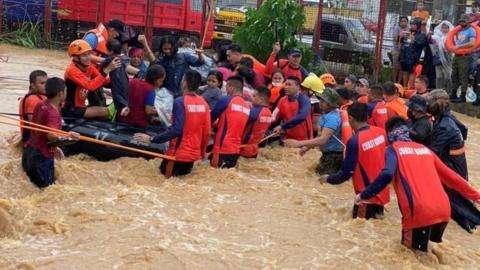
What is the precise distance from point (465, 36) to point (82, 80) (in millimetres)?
10454

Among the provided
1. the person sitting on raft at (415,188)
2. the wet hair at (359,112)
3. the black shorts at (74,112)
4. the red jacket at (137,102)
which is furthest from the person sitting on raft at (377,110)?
the black shorts at (74,112)

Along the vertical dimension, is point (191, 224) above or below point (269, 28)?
below

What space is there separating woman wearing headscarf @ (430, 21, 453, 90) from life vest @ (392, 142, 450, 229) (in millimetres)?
12010

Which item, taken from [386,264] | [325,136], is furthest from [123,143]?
[386,264]

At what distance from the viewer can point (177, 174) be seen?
9242 millimetres

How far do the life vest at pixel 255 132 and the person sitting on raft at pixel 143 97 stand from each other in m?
1.24

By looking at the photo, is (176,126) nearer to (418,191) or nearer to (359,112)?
(359,112)

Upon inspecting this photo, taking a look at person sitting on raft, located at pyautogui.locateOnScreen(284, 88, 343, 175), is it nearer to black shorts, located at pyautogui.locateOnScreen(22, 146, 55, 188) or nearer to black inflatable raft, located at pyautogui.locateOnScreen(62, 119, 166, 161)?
black inflatable raft, located at pyautogui.locateOnScreen(62, 119, 166, 161)

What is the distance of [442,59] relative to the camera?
18156mm

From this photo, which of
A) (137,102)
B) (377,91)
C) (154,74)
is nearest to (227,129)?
(154,74)

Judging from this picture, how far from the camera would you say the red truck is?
23.0 meters

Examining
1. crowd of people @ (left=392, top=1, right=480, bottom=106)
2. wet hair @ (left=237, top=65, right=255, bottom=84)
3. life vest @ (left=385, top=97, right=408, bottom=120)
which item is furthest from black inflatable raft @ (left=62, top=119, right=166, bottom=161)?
crowd of people @ (left=392, top=1, right=480, bottom=106)

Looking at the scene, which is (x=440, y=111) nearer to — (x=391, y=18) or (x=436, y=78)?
(x=436, y=78)

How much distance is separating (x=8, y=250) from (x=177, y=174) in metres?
3.14
